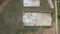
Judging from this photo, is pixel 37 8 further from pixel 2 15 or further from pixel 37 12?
pixel 2 15

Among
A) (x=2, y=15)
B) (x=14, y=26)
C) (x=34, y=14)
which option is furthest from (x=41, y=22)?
(x=2, y=15)

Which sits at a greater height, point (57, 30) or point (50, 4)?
point (50, 4)

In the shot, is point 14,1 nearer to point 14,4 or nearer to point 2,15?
point 14,4

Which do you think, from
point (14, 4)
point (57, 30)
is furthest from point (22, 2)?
point (57, 30)

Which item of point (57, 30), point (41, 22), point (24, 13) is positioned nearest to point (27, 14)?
point (24, 13)

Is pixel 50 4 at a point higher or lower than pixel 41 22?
higher

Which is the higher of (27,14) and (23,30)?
(27,14)

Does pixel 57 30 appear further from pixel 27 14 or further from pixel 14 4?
pixel 14 4

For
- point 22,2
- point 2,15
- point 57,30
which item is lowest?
point 57,30
